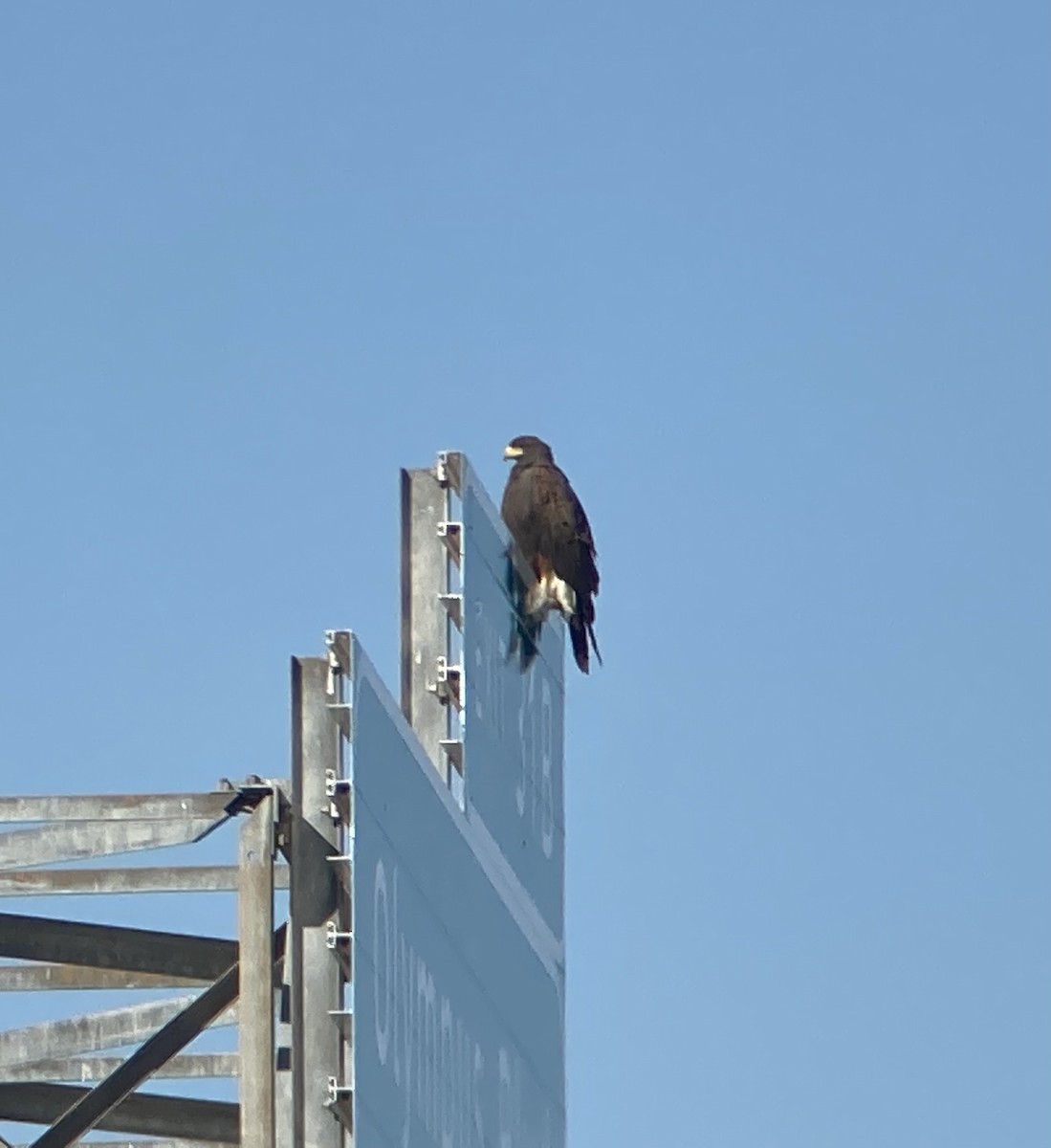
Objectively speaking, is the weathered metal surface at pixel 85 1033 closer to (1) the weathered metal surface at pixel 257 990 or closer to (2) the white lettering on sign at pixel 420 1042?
(2) the white lettering on sign at pixel 420 1042

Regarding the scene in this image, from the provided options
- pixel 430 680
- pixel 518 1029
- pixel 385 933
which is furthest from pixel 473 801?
pixel 385 933

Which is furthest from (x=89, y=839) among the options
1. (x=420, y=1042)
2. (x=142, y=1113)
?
(x=142, y=1113)

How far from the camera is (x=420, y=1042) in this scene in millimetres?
6980

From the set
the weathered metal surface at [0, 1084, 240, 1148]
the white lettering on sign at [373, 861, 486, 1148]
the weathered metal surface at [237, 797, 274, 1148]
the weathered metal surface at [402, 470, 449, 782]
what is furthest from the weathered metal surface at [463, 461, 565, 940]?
the weathered metal surface at [237, 797, 274, 1148]

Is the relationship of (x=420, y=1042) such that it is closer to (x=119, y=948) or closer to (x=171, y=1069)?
(x=119, y=948)

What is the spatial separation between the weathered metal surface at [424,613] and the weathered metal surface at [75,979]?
117 cm

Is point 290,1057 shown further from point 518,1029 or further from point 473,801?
point 518,1029

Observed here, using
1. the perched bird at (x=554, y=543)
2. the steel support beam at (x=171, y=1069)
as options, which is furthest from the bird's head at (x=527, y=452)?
the steel support beam at (x=171, y=1069)

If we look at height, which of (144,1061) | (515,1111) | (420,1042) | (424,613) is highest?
(424,613)

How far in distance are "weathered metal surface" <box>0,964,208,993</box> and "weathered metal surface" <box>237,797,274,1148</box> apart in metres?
0.79

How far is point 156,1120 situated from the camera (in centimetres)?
757

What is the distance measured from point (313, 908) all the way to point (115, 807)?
518 mm

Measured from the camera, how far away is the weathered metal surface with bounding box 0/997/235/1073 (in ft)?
25.2

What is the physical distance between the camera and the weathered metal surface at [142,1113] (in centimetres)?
739
